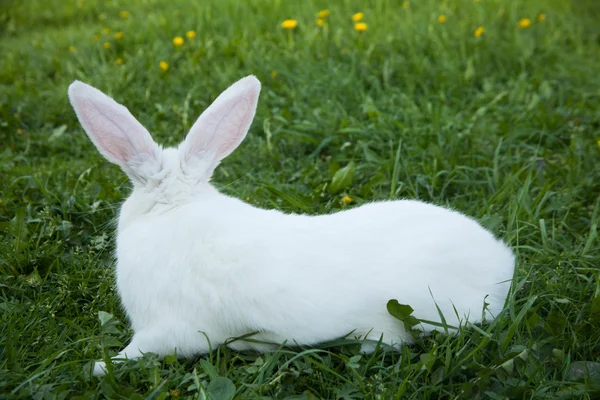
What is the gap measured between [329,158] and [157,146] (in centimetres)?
144

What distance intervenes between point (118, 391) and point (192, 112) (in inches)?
101

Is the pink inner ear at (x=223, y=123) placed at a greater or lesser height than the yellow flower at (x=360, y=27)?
greater

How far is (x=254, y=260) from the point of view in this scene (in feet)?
7.36

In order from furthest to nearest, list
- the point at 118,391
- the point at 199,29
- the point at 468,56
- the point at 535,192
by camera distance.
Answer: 1. the point at 199,29
2. the point at 468,56
3. the point at 535,192
4. the point at 118,391

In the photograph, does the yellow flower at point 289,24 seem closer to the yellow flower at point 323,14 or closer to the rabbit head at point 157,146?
the yellow flower at point 323,14

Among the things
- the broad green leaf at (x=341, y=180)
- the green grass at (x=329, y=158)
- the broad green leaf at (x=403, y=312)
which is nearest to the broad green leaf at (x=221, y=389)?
the green grass at (x=329, y=158)

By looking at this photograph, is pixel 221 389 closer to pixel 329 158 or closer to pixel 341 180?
pixel 341 180

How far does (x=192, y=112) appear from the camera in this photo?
14.4ft

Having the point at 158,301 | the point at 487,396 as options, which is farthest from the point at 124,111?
the point at 487,396

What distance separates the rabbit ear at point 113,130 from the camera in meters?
2.45

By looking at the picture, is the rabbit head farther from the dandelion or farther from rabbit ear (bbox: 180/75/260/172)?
the dandelion

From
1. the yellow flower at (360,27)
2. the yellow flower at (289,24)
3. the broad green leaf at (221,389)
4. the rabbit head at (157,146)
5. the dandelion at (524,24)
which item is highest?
the rabbit head at (157,146)

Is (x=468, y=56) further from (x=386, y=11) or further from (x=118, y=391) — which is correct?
(x=118, y=391)

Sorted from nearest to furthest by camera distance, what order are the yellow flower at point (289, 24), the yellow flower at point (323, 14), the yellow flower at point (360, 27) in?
1. the yellow flower at point (360, 27)
2. the yellow flower at point (289, 24)
3. the yellow flower at point (323, 14)
